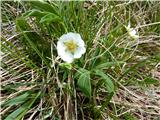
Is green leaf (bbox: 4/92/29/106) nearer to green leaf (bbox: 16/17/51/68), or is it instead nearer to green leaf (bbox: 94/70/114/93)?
green leaf (bbox: 16/17/51/68)

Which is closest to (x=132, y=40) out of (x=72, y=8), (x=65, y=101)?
(x=72, y=8)

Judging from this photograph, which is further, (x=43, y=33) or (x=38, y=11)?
(x=43, y=33)

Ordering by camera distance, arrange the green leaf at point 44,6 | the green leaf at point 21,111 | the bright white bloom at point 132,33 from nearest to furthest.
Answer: the green leaf at point 21,111, the green leaf at point 44,6, the bright white bloom at point 132,33

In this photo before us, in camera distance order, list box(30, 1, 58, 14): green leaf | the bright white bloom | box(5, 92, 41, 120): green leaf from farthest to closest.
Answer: the bright white bloom < box(30, 1, 58, 14): green leaf < box(5, 92, 41, 120): green leaf

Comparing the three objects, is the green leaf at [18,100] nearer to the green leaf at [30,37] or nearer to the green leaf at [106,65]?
the green leaf at [30,37]

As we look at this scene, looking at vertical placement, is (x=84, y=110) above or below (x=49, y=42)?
below

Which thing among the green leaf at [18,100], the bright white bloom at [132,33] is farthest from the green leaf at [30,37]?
the bright white bloom at [132,33]

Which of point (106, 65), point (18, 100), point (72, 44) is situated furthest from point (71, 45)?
point (18, 100)

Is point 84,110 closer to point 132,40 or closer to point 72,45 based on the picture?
point 72,45

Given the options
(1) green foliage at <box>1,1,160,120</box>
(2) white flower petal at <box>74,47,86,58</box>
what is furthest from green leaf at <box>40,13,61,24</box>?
(2) white flower petal at <box>74,47,86,58</box>
